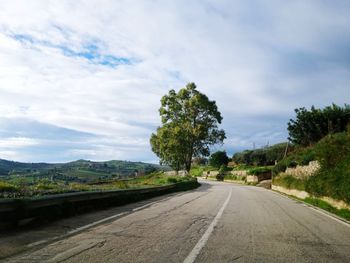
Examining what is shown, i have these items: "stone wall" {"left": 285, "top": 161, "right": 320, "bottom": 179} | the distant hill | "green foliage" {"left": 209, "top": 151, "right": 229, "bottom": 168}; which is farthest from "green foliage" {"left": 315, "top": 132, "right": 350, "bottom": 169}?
"green foliage" {"left": 209, "top": 151, "right": 229, "bottom": 168}

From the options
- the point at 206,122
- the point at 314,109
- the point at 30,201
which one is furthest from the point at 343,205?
the point at 206,122

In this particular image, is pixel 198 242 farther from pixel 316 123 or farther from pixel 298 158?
pixel 316 123

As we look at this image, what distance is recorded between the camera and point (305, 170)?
28922 mm

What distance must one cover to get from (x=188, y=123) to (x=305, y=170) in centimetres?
2972

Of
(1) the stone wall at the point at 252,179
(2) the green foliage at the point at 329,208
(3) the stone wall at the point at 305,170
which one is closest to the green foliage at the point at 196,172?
(1) the stone wall at the point at 252,179

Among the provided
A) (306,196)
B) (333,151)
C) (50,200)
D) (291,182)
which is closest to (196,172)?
(291,182)

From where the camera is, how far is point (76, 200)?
499 inches

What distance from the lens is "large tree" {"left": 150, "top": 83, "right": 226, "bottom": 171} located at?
56062 mm

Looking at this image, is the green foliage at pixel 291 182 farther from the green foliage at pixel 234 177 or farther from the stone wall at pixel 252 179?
the green foliage at pixel 234 177

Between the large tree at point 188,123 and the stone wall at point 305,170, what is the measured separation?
21.8 metres

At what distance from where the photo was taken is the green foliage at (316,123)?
39.9 meters

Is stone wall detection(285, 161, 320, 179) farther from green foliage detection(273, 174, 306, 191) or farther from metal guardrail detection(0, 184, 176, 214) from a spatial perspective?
metal guardrail detection(0, 184, 176, 214)

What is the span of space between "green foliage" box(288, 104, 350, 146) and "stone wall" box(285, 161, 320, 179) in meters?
6.77

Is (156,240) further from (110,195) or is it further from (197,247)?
(110,195)
